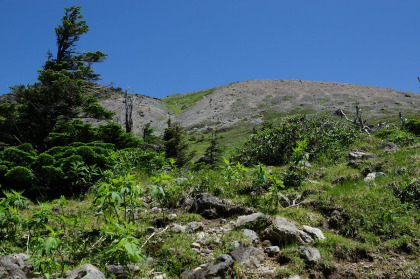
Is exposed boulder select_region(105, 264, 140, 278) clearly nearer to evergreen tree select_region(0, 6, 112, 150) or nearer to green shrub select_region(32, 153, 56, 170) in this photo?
green shrub select_region(32, 153, 56, 170)

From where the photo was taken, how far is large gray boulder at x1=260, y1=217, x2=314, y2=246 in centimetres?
427

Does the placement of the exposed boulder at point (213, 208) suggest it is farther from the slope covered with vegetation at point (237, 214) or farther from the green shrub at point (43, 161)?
the green shrub at point (43, 161)

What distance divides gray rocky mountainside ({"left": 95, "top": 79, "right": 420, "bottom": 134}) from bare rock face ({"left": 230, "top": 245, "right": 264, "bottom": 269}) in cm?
4235

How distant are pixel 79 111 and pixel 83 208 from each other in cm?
1115

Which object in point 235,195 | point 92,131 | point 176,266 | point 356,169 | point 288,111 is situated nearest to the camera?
point 176,266

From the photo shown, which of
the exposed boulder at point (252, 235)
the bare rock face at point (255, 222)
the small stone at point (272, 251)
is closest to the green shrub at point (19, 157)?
the bare rock face at point (255, 222)

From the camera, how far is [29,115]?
14.3 meters

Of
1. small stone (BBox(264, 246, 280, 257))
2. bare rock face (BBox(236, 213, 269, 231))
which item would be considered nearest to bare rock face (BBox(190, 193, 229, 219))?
bare rock face (BBox(236, 213, 269, 231))

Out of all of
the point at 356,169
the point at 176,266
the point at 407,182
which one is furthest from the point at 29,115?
the point at 407,182

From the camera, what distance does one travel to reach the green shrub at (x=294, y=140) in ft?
27.9

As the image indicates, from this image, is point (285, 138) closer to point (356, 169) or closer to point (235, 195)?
point (356, 169)

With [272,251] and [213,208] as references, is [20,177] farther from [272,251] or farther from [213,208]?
[272,251]

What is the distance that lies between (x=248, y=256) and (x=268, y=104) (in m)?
61.7

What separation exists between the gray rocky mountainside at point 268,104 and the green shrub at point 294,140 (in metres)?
37.5
